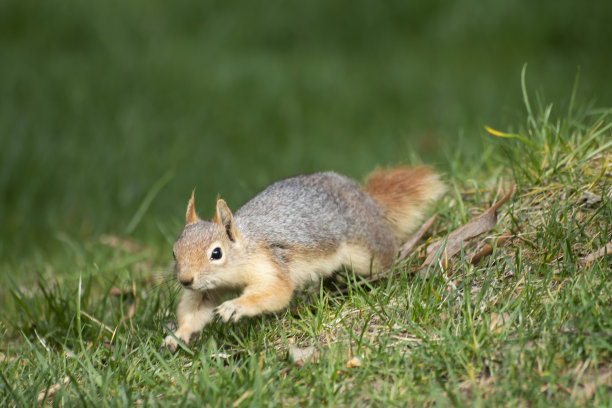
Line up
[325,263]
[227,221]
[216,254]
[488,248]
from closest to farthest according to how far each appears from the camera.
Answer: [216,254]
[227,221]
[488,248]
[325,263]

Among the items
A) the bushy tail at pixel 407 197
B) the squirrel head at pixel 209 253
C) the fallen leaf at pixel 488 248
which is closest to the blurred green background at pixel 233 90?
the bushy tail at pixel 407 197

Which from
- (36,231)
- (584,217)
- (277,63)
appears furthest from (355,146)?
(584,217)

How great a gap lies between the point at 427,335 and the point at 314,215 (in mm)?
953

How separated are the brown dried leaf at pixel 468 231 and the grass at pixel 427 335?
6 cm

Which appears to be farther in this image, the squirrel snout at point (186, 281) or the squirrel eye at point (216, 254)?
the squirrel eye at point (216, 254)

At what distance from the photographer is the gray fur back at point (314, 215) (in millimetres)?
3369

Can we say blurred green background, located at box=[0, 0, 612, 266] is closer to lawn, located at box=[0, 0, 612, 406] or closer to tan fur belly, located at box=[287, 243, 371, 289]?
lawn, located at box=[0, 0, 612, 406]

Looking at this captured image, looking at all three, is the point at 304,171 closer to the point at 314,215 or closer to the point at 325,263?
the point at 314,215

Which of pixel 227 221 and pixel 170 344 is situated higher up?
pixel 227 221

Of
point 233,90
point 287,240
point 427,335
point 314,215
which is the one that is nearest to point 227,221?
point 287,240

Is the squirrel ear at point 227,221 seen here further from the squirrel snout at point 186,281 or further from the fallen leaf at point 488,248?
the fallen leaf at point 488,248

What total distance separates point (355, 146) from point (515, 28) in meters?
2.77

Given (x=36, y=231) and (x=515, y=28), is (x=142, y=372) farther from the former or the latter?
(x=515, y=28)

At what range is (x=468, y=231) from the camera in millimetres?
3500
